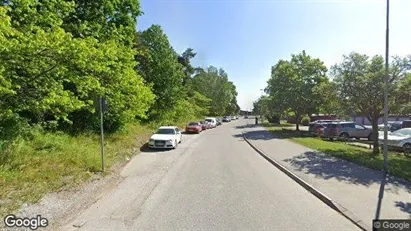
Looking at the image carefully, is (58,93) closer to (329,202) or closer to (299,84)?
(329,202)

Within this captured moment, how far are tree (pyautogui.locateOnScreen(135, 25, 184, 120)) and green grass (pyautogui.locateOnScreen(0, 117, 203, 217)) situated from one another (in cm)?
1879

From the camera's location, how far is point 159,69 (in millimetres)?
34375

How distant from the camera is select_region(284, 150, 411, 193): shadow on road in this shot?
923 centimetres

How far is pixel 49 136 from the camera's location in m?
13.6

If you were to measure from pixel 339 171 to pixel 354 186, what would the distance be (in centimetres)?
231

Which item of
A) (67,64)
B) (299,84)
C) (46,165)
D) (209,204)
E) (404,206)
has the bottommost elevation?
(209,204)

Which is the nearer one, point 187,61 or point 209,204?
point 209,204

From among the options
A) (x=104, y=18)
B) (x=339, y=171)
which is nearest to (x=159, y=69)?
(x=104, y=18)

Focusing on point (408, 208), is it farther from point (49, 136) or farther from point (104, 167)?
point (49, 136)

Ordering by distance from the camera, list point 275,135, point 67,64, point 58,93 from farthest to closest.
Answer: point 275,135, point 58,93, point 67,64

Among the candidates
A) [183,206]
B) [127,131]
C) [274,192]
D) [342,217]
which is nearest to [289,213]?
[342,217]

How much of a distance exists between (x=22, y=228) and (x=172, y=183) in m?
4.81

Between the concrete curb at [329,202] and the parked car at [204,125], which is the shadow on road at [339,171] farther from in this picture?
the parked car at [204,125]

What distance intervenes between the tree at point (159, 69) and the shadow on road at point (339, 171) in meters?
22.3
